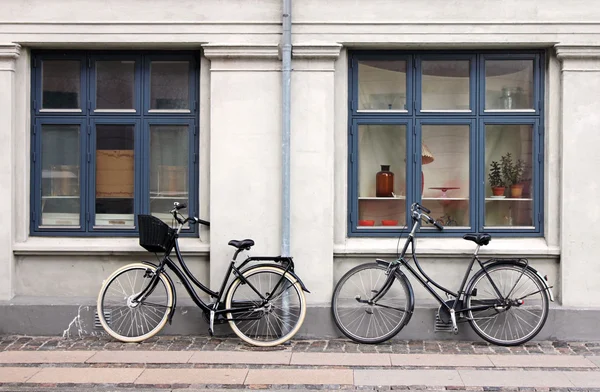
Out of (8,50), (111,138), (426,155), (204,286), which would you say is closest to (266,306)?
(204,286)

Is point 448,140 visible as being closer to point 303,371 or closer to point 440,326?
point 440,326

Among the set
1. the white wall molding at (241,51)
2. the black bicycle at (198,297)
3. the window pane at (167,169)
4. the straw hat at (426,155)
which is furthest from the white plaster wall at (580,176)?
the window pane at (167,169)

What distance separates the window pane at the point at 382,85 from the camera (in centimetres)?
855

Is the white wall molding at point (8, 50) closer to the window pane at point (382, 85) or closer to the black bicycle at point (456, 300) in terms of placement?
the window pane at point (382, 85)

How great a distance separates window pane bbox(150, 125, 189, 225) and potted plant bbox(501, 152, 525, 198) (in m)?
3.72

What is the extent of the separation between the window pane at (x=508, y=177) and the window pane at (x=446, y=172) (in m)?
0.26

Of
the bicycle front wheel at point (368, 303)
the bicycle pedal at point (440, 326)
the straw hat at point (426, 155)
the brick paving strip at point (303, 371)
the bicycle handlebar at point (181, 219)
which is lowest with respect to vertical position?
the brick paving strip at point (303, 371)

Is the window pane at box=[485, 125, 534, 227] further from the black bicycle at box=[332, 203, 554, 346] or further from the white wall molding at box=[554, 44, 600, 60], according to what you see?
the white wall molding at box=[554, 44, 600, 60]

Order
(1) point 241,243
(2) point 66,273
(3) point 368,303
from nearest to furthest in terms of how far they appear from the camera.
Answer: (1) point 241,243, (3) point 368,303, (2) point 66,273

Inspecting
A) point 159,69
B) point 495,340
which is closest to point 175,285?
point 159,69

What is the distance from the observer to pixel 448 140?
8609mm

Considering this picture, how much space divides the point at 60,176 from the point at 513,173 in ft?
17.5

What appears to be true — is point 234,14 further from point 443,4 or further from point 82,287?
point 82,287

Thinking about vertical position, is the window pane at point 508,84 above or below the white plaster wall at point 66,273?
above
